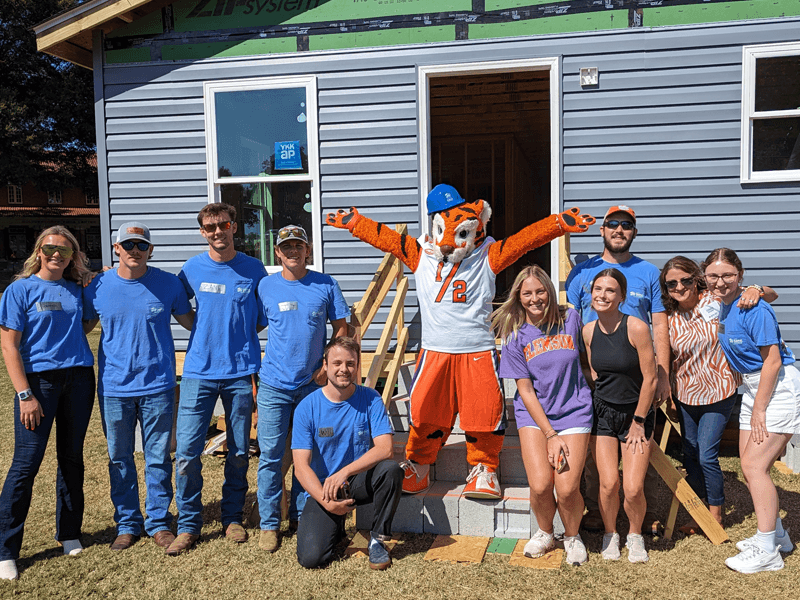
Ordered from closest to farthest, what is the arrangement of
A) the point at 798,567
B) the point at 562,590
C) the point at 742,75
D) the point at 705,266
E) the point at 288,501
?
1. the point at 562,590
2. the point at 798,567
3. the point at 705,266
4. the point at 288,501
5. the point at 742,75

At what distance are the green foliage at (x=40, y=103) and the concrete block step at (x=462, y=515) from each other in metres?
22.9

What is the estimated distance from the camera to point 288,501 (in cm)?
435

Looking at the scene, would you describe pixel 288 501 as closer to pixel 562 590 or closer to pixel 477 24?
pixel 562 590

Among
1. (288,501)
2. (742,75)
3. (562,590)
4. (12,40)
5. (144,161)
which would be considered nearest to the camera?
(562,590)

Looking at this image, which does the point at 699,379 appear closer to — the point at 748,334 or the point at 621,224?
the point at 748,334

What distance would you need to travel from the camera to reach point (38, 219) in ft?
122

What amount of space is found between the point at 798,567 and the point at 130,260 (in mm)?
4054

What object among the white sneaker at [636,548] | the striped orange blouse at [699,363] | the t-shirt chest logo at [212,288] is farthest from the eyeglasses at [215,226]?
the white sneaker at [636,548]

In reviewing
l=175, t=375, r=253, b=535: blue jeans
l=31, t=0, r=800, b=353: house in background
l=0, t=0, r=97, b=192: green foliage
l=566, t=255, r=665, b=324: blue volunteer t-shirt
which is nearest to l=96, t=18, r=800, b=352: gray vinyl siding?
l=31, t=0, r=800, b=353: house in background

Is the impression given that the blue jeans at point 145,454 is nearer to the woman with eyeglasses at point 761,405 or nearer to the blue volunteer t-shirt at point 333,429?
the blue volunteer t-shirt at point 333,429

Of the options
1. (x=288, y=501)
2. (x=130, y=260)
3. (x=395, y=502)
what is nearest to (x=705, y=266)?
(x=395, y=502)

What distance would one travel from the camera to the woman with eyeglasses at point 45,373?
352cm

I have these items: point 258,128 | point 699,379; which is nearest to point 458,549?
point 699,379

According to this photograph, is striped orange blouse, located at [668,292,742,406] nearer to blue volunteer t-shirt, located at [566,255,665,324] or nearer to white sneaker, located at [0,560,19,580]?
blue volunteer t-shirt, located at [566,255,665,324]
